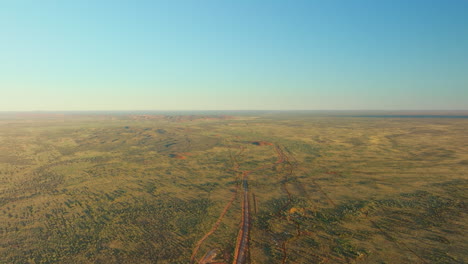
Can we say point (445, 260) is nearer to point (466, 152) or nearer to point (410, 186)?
point (410, 186)

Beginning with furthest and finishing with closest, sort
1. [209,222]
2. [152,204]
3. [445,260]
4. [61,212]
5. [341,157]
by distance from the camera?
[341,157], [152,204], [61,212], [209,222], [445,260]

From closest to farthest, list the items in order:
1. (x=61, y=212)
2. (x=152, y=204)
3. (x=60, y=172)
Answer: (x=61, y=212) < (x=152, y=204) < (x=60, y=172)

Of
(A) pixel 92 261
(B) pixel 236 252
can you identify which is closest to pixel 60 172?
(A) pixel 92 261

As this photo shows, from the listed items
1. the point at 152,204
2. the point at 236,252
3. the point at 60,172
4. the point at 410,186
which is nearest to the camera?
the point at 236,252

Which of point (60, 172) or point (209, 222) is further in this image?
point (60, 172)

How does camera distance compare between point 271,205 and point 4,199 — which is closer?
point 271,205

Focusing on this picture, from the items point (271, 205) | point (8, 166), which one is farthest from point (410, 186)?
point (8, 166)

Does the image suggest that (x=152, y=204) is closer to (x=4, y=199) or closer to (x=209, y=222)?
(x=209, y=222)

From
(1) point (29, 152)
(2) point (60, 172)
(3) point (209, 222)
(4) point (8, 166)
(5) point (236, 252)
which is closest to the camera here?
(5) point (236, 252)
